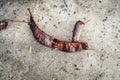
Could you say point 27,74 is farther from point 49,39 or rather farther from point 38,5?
point 38,5

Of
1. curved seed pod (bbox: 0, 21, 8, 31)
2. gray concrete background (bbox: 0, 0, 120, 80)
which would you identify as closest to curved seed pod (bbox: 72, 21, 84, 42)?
gray concrete background (bbox: 0, 0, 120, 80)

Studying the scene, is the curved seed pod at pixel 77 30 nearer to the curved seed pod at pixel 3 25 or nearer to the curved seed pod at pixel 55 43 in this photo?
the curved seed pod at pixel 55 43

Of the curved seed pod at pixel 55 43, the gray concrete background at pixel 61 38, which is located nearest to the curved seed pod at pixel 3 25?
the gray concrete background at pixel 61 38

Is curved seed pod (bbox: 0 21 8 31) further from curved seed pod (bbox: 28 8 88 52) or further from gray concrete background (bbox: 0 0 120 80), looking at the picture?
curved seed pod (bbox: 28 8 88 52)

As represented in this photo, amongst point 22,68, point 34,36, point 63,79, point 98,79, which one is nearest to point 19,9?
point 34,36

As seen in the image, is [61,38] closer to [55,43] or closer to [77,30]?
[55,43]
